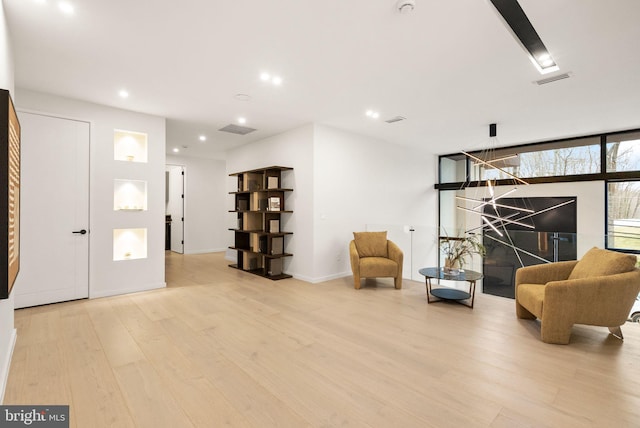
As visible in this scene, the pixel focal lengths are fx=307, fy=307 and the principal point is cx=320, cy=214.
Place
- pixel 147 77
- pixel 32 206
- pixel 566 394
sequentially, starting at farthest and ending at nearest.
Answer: pixel 32 206, pixel 147 77, pixel 566 394

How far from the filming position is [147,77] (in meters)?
3.63

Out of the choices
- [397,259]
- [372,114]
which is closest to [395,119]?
[372,114]

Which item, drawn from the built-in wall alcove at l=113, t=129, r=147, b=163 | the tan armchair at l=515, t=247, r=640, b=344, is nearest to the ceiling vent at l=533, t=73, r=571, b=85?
the tan armchair at l=515, t=247, r=640, b=344

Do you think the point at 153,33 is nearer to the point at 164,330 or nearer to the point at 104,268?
the point at 164,330

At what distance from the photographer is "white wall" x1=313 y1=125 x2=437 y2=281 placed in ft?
18.4

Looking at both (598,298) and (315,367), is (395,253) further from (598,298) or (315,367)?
(315,367)

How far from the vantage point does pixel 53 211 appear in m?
4.14

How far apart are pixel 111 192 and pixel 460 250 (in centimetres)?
538

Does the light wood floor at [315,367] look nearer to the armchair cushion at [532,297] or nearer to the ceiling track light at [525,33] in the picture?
the armchair cushion at [532,297]

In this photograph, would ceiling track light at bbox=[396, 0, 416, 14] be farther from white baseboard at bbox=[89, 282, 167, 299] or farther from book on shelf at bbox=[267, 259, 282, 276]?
white baseboard at bbox=[89, 282, 167, 299]

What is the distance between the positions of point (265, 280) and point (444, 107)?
4167 mm

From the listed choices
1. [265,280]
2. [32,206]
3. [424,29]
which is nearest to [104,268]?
[32,206]

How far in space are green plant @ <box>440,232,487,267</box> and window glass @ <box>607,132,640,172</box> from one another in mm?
3284

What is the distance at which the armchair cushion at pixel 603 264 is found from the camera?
9.96 feet
